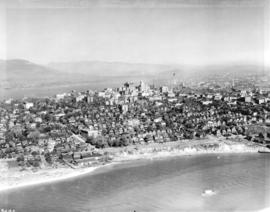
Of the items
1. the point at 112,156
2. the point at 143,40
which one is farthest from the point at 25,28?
the point at 112,156

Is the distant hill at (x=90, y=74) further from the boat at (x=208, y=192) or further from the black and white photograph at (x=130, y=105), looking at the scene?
the boat at (x=208, y=192)

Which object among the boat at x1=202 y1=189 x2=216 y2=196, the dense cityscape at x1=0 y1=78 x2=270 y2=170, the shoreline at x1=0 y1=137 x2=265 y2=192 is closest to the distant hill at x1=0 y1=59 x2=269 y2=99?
the dense cityscape at x1=0 y1=78 x2=270 y2=170

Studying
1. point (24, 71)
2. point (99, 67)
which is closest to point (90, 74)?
point (99, 67)

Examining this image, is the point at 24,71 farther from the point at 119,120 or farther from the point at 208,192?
the point at 208,192

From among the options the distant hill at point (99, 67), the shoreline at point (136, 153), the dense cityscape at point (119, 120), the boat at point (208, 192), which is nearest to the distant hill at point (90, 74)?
the distant hill at point (99, 67)

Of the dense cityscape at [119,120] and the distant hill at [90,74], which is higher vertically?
the distant hill at [90,74]
